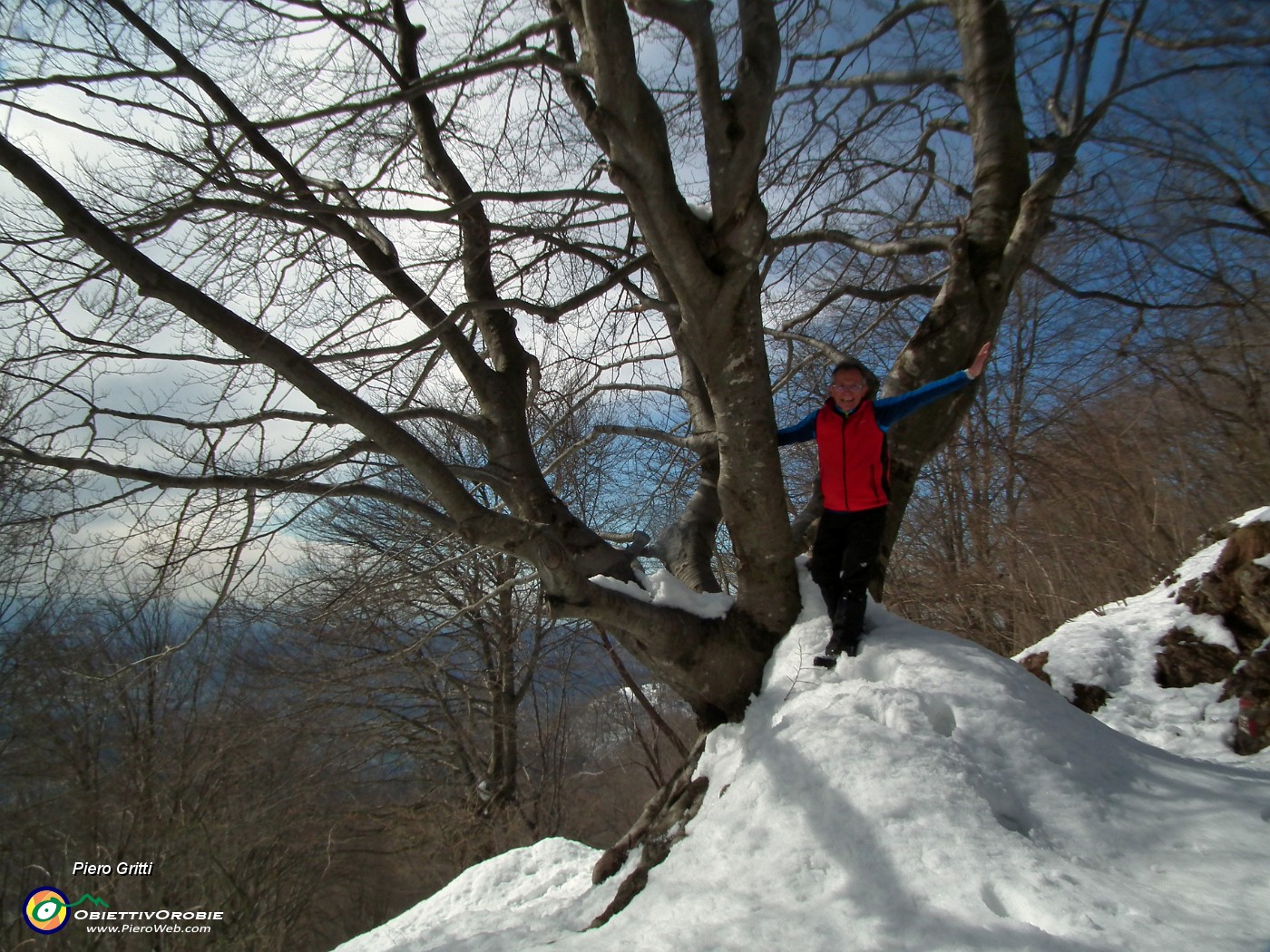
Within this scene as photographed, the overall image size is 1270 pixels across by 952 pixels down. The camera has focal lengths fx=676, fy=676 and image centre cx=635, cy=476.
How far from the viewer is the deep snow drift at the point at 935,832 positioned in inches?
67.2

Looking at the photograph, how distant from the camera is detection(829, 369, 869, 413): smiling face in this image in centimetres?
316

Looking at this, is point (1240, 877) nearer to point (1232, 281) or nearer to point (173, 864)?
point (1232, 281)

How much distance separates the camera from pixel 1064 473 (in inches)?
339

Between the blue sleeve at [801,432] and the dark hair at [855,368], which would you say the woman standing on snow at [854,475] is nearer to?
the dark hair at [855,368]

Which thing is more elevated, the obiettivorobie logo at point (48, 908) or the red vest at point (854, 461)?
the red vest at point (854, 461)

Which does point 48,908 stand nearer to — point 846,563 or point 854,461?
point 846,563

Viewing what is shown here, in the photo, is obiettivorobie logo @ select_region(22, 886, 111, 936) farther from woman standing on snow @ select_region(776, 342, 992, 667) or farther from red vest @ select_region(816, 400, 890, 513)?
red vest @ select_region(816, 400, 890, 513)

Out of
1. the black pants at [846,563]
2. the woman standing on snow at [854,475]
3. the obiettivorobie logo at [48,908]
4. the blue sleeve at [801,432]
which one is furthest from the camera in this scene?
the obiettivorobie logo at [48,908]

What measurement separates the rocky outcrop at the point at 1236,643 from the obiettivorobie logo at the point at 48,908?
33.4 feet

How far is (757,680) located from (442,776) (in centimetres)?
1583

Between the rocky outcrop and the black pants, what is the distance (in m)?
2.43

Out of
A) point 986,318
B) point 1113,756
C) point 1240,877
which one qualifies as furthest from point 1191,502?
point 1240,877
